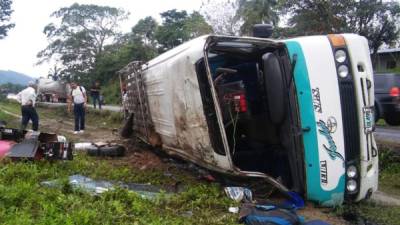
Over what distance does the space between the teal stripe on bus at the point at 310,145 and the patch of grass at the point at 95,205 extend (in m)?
Result: 0.87

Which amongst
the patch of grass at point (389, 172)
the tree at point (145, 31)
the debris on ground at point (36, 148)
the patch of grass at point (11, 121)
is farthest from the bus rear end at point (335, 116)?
the tree at point (145, 31)

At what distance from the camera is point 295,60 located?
5.12 metres

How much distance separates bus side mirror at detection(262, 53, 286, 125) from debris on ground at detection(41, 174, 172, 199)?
4.97ft

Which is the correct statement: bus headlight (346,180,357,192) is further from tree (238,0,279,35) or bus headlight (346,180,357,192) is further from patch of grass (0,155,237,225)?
tree (238,0,279,35)

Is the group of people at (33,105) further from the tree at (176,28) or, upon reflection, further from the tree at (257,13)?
the tree at (176,28)

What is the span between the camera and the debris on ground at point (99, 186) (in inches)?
203

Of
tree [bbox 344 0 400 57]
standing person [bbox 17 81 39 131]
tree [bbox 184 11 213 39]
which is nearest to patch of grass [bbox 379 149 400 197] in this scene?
standing person [bbox 17 81 39 131]

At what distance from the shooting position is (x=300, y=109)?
16.7ft

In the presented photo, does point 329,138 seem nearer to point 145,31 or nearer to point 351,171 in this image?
point 351,171

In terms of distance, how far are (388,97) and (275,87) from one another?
22.9 ft

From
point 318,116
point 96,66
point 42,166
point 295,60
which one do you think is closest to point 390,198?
point 318,116

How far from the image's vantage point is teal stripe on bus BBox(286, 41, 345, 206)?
501cm

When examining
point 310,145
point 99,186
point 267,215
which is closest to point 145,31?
point 99,186

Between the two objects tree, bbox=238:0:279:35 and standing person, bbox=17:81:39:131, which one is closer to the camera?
standing person, bbox=17:81:39:131
